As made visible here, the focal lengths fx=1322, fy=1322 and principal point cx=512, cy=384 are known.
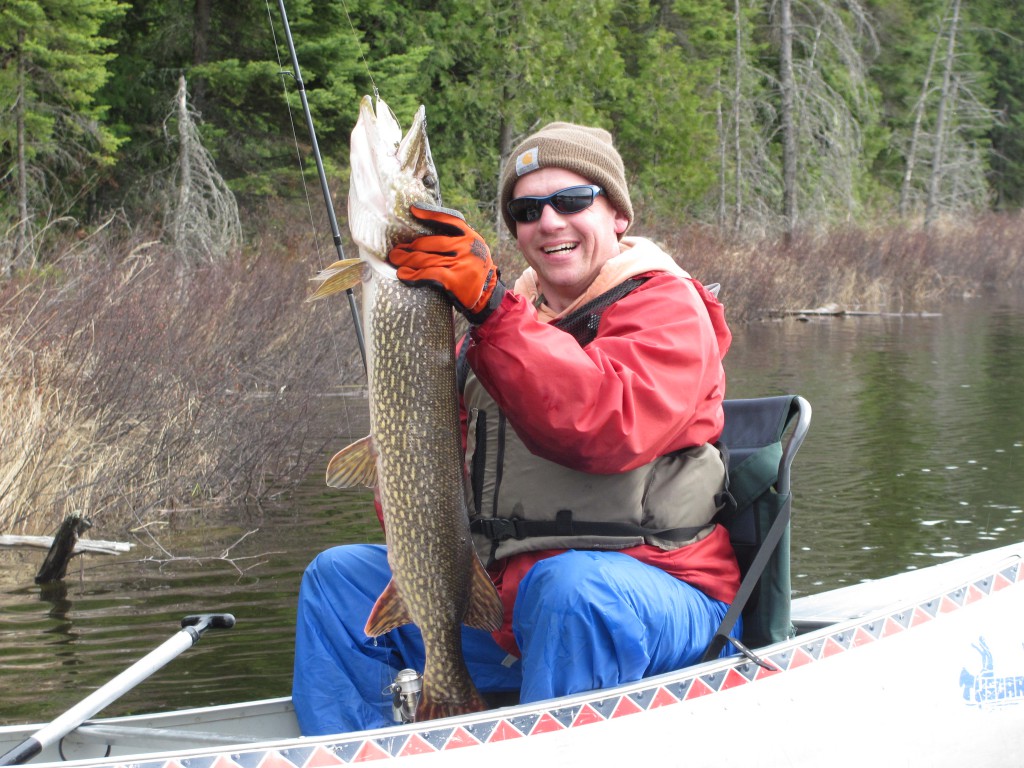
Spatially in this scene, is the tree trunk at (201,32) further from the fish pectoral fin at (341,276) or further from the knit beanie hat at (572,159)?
the fish pectoral fin at (341,276)

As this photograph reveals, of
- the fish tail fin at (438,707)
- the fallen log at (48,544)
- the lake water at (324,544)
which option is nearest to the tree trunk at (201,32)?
the lake water at (324,544)

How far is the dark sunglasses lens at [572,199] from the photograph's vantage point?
134 inches

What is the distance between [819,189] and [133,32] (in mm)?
15759

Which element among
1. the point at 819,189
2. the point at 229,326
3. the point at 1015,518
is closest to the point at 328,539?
the point at 229,326

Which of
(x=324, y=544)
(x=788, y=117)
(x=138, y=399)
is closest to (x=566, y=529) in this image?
(x=324, y=544)

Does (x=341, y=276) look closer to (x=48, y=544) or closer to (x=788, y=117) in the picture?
(x=48, y=544)

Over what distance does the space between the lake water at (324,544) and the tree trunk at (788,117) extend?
44.1 ft

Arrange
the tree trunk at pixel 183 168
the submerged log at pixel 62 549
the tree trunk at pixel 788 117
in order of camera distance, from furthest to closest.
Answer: the tree trunk at pixel 788 117, the tree trunk at pixel 183 168, the submerged log at pixel 62 549

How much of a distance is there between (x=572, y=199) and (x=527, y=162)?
17 centimetres

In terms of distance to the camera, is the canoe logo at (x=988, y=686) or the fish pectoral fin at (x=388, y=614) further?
the canoe logo at (x=988, y=686)

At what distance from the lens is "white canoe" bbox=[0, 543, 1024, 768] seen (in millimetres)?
3088

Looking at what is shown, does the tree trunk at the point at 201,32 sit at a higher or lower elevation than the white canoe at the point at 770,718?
higher

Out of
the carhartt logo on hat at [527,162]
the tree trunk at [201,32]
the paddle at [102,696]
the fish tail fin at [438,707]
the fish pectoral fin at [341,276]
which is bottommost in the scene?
the fish tail fin at [438,707]

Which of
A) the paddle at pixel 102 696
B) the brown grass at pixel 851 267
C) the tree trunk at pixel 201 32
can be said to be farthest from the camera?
the brown grass at pixel 851 267
